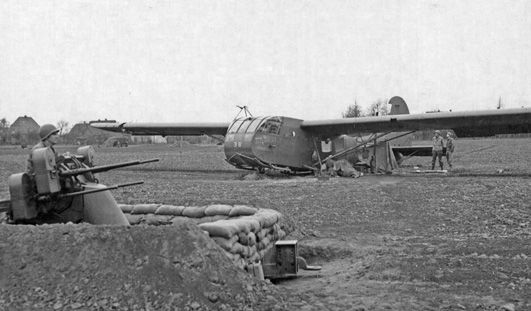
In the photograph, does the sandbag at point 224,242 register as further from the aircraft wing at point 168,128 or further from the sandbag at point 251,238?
the aircraft wing at point 168,128

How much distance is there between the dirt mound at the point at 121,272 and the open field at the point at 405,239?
0.75 meters

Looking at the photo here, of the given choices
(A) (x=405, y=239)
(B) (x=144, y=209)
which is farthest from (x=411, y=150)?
(B) (x=144, y=209)

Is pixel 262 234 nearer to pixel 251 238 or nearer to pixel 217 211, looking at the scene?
pixel 251 238

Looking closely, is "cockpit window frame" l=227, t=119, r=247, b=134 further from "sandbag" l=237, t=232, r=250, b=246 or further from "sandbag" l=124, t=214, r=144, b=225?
"sandbag" l=237, t=232, r=250, b=246

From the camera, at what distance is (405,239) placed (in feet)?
32.7

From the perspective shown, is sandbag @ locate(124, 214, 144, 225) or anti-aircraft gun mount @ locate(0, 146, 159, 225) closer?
anti-aircraft gun mount @ locate(0, 146, 159, 225)

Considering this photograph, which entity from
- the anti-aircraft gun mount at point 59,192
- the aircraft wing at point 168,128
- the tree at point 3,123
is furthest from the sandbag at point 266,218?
the tree at point 3,123

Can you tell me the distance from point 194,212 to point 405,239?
348cm

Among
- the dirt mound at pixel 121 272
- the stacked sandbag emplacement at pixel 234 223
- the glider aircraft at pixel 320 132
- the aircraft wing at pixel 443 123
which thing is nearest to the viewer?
the dirt mound at pixel 121 272

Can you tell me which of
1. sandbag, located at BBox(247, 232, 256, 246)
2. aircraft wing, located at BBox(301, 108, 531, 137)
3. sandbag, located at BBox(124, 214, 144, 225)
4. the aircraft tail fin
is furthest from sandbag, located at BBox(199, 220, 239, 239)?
the aircraft tail fin

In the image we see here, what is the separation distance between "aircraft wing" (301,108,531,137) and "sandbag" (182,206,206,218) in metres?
14.5

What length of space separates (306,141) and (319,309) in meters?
19.3

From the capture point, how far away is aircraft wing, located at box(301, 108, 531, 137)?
22.0 metres

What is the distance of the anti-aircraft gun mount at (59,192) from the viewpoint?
23.2ft
